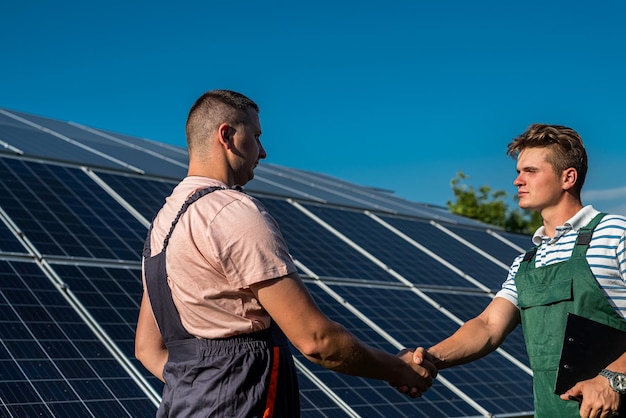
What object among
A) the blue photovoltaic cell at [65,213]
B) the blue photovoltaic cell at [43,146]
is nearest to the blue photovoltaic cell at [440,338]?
the blue photovoltaic cell at [65,213]

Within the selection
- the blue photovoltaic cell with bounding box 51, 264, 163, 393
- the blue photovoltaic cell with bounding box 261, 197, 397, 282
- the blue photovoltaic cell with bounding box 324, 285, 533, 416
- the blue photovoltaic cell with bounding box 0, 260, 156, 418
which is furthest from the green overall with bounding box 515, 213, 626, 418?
the blue photovoltaic cell with bounding box 261, 197, 397, 282

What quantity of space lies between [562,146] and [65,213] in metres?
5.40

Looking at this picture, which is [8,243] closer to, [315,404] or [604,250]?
[315,404]

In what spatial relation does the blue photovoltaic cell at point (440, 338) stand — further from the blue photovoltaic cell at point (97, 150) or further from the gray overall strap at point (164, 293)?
the gray overall strap at point (164, 293)

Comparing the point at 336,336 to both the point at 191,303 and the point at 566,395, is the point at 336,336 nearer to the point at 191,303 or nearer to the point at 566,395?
the point at 191,303

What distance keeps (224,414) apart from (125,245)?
17.2 feet

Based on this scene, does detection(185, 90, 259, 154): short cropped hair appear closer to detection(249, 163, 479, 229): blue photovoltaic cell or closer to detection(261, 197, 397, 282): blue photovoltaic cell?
detection(261, 197, 397, 282): blue photovoltaic cell

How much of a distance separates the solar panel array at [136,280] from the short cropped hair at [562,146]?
10.00ft

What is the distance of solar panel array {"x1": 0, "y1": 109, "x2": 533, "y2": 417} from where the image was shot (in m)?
6.46

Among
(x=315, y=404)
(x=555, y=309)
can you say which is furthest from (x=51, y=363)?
(x=555, y=309)

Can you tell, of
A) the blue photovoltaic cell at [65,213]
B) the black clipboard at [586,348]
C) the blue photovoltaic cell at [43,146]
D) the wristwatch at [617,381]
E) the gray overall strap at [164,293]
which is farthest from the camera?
the blue photovoltaic cell at [43,146]

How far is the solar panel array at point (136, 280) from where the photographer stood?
646 cm

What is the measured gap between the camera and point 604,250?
4520 mm

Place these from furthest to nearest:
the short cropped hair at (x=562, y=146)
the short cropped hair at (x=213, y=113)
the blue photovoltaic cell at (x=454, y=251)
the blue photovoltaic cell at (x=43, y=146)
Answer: the blue photovoltaic cell at (x=454, y=251) → the blue photovoltaic cell at (x=43, y=146) → the short cropped hair at (x=562, y=146) → the short cropped hair at (x=213, y=113)
